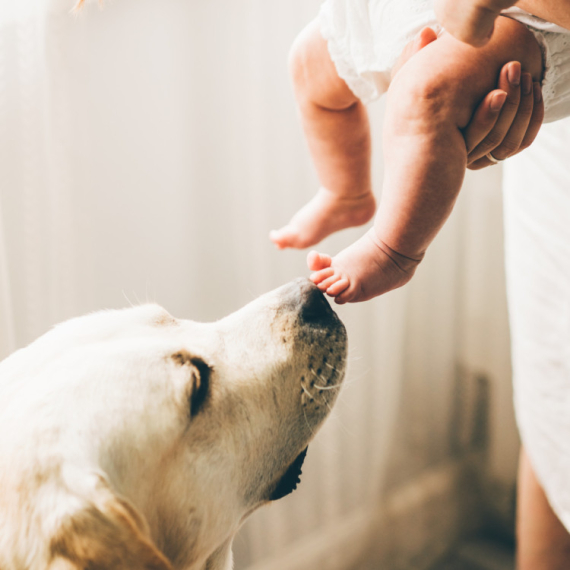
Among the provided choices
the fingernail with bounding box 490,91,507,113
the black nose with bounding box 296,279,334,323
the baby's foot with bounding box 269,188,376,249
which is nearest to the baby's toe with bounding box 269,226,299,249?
the baby's foot with bounding box 269,188,376,249

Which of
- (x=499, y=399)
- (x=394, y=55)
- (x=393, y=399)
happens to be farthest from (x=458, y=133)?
(x=499, y=399)

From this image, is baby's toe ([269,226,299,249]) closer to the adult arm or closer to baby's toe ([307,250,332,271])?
baby's toe ([307,250,332,271])

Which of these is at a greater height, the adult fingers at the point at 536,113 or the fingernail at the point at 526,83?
the fingernail at the point at 526,83

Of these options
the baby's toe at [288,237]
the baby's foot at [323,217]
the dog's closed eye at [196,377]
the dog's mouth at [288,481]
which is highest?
the baby's foot at [323,217]

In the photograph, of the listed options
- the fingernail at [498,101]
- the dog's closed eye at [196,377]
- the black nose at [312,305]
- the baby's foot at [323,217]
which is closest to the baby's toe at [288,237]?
the baby's foot at [323,217]

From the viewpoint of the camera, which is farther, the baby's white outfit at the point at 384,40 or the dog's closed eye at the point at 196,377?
the dog's closed eye at the point at 196,377

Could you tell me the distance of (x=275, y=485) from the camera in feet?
1.94

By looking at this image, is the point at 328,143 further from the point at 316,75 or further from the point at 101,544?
the point at 101,544

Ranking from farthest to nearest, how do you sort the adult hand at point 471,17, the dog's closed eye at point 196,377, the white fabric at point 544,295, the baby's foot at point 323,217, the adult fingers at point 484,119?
1. the white fabric at point 544,295
2. the baby's foot at point 323,217
3. the dog's closed eye at point 196,377
4. the adult fingers at point 484,119
5. the adult hand at point 471,17

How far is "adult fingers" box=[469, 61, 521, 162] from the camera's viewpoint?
0.42 metres

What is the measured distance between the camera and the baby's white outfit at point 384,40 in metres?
0.44

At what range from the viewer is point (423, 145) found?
441 millimetres

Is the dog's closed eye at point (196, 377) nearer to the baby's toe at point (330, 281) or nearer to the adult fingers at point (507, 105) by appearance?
the baby's toe at point (330, 281)

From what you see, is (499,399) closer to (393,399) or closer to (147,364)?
(393,399)
